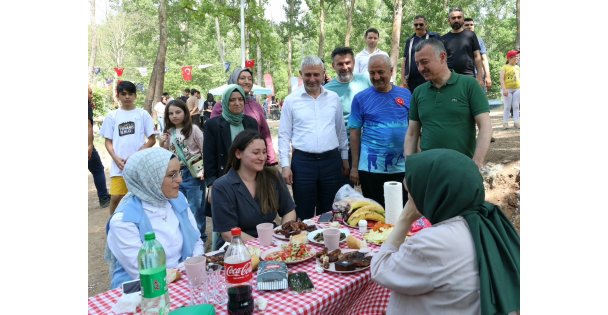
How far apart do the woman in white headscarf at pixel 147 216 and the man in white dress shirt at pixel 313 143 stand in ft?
5.09

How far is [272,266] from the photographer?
6.30ft

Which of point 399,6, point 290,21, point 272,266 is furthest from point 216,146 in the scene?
point 290,21

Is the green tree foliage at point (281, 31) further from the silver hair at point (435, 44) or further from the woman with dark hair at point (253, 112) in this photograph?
the silver hair at point (435, 44)

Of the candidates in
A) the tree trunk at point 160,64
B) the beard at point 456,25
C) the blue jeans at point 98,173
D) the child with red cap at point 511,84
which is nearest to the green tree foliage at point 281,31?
the tree trunk at point 160,64

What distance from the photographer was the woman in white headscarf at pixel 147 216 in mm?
2283

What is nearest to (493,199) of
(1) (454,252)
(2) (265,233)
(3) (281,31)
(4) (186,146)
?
(4) (186,146)

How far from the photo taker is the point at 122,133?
5094 millimetres

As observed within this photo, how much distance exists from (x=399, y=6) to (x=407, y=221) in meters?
13.7

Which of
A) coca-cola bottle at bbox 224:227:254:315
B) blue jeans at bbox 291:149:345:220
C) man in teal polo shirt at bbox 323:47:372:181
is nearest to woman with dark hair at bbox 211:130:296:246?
blue jeans at bbox 291:149:345:220

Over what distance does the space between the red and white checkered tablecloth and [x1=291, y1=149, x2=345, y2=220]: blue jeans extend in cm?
183

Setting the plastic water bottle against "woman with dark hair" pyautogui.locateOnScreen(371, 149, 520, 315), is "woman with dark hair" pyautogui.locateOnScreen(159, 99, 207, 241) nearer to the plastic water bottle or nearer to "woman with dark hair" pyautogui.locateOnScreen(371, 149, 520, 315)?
the plastic water bottle

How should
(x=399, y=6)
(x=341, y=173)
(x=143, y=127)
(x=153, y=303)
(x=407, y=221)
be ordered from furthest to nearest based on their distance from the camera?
(x=399, y=6) < (x=143, y=127) < (x=341, y=173) < (x=407, y=221) < (x=153, y=303)

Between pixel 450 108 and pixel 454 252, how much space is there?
202 centimetres

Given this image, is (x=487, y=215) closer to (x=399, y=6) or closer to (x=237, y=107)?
(x=237, y=107)
